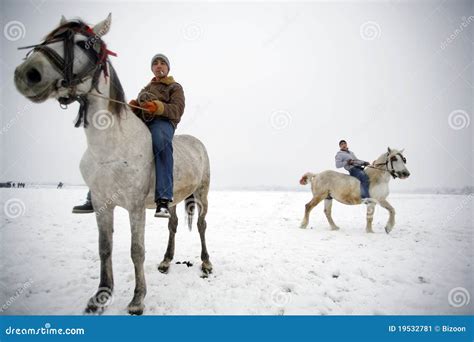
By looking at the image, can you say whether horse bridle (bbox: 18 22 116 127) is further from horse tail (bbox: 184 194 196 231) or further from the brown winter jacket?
horse tail (bbox: 184 194 196 231)

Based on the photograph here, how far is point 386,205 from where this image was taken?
28.2 feet

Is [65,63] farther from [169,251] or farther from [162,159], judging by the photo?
[169,251]

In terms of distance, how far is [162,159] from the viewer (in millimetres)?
3359

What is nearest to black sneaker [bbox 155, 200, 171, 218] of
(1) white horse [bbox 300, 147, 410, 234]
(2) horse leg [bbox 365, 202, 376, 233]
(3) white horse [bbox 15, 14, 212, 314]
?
(3) white horse [bbox 15, 14, 212, 314]

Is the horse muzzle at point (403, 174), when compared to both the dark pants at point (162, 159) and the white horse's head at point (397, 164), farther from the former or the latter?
the dark pants at point (162, 159)

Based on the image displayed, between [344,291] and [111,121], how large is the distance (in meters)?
4.29

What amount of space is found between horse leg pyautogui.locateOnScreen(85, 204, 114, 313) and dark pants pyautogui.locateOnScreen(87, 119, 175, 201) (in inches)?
21.1

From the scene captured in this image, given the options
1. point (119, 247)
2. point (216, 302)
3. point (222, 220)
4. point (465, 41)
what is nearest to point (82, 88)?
point (216, 302)

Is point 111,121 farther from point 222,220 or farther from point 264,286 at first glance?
point 222,220

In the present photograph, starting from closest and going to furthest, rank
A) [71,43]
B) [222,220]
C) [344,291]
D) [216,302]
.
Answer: [71,43], [216,302], [344,291], [222,220]

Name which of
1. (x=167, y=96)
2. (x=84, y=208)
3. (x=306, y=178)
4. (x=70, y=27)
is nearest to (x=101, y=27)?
(x=70, y=27)

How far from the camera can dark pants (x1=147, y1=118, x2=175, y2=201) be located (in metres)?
3.28

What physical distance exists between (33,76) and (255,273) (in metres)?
4.24

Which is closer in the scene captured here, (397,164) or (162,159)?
(162,159)
